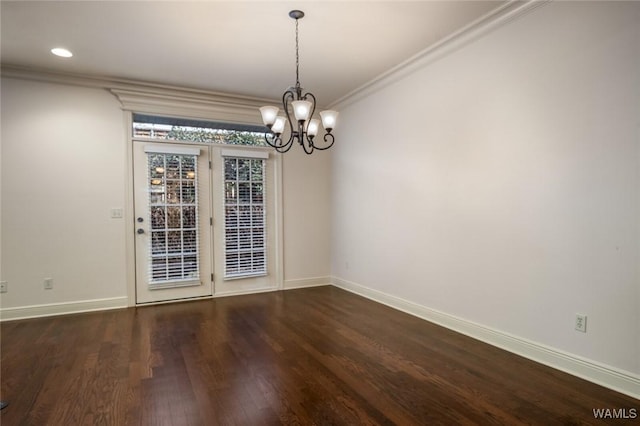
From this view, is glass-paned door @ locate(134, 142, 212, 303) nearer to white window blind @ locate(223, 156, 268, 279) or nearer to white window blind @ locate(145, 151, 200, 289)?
white window blind @ locate(145, 151, 200, 289)

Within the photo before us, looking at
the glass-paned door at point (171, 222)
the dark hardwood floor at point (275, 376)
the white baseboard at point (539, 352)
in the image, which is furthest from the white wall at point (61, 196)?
the white baseboard at point (539, 352)

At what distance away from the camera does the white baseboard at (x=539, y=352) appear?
2271mm

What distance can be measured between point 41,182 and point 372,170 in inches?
158

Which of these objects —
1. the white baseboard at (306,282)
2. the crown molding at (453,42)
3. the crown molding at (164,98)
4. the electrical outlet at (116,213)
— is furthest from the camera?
the white baseboard at (306,282)

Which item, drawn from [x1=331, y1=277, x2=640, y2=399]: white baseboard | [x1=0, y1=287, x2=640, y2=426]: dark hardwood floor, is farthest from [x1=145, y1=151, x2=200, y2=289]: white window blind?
[x1=331, y1=277, x2=640, y2=399]: white baseboard

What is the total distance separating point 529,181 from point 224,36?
293cm

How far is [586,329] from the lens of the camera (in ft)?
8.05

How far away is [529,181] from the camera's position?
2.80 m

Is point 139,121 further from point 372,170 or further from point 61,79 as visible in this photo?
point 372,170

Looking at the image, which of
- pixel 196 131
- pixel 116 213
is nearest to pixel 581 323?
pixel 196 131

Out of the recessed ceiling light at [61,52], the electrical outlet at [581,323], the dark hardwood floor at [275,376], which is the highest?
the recessed ceiling light at [61,52]

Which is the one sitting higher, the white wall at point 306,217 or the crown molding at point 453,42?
the crown molding at point 453,42

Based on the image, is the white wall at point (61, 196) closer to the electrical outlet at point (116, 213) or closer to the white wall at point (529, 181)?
the electrical outlet at point (116, 213)

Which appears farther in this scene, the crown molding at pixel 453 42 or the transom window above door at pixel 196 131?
the transom window above door at pixel 196 131
